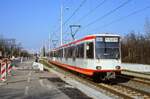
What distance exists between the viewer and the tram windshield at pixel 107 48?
2289cm

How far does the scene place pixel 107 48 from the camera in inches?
907

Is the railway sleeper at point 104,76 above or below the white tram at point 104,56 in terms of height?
below

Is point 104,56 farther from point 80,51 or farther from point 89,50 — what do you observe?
point 80,51

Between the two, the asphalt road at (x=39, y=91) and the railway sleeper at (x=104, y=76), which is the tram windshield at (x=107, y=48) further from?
the asphalt road at (x=39, y=91)

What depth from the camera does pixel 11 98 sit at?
13758mm

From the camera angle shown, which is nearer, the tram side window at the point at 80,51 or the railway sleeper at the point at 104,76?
the railway sleeper at the point at 104,76

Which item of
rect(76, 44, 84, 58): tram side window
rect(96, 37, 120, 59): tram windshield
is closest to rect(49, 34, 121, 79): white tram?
rect(96, 37, 120, 59): tram windshield

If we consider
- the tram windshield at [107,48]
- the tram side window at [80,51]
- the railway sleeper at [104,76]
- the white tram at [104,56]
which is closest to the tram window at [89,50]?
the white tram at [104,56]

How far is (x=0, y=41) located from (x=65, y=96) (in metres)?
90.1

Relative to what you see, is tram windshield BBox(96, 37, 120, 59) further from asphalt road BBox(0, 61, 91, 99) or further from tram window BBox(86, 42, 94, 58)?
asphalt road BBox(0, 61, 91, 99)

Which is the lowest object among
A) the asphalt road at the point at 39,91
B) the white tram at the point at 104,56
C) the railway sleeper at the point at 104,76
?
the asphalt road at the point at 39,91

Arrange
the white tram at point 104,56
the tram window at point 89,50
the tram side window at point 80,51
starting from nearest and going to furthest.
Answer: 1. the white tram at point 104,56
2. the tram window at point 89,50
3. the tram side window at point 80,51

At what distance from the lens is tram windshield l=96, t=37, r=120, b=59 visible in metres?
22.9

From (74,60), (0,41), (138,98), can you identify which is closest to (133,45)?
(74,60)
